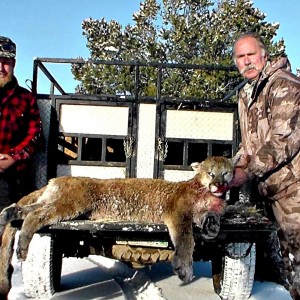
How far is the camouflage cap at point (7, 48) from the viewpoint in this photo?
415cm

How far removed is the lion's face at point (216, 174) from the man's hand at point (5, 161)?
4.88 ft

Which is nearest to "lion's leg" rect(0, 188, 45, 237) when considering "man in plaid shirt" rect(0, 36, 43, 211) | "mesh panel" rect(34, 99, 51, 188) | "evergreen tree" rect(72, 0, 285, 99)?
"man in plaid shirt" rect(0, 36, 43, 211)

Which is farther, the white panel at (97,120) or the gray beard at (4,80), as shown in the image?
the white panel at (97,120)

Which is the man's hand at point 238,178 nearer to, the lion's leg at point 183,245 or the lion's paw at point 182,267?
the lion's leg at point 183,245

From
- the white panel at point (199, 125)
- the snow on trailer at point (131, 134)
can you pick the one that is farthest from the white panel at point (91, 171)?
the white panel at point (199, 125)

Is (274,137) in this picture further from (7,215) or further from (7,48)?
(7,48)

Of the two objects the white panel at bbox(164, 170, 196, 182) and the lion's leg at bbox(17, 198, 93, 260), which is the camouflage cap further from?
the white panel at bbox(164, 170, 196, 182)

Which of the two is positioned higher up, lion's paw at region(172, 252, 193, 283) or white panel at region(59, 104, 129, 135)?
white panel at region(59, 104, 129, 135)

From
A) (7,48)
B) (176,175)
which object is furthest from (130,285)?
(7,48)

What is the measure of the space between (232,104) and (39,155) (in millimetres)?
2121

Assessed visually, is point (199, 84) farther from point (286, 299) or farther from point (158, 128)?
point (286, 299)

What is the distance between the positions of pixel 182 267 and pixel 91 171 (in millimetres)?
2894

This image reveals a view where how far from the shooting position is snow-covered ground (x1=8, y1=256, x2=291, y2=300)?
444 centimetres

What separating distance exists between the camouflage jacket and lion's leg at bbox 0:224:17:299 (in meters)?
1.63
